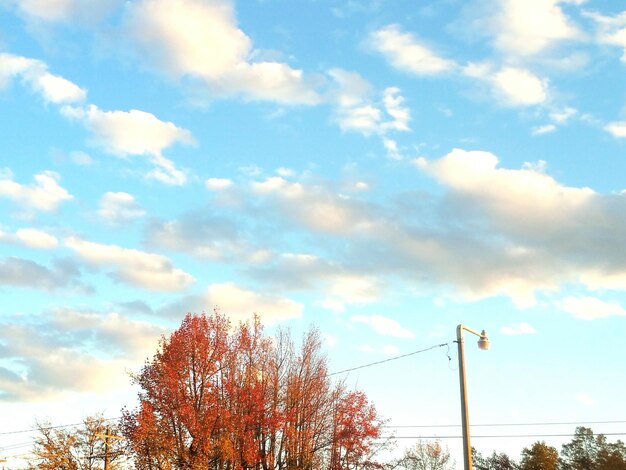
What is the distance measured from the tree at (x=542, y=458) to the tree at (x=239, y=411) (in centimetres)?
5842

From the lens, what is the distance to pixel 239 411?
53719 millimetres

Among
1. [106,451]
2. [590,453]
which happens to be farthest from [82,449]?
[590,453]

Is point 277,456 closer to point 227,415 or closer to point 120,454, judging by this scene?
point 227,415

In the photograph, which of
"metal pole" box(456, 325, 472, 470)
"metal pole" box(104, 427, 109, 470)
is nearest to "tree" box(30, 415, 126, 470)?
"metal pole" box(104, 427, 109, 470)

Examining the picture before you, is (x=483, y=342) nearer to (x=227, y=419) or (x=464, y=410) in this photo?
(x=464, y=410)

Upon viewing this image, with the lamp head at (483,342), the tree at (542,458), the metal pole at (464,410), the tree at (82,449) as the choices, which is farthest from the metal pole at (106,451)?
the tree at (542,458)

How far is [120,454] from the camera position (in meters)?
55.7

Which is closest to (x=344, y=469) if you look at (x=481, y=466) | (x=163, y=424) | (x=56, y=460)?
(x=163, y=424)

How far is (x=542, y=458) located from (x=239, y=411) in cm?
6806

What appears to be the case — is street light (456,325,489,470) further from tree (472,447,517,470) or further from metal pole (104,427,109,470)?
tree (472,447,517,470)

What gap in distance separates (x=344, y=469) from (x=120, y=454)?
695 inches

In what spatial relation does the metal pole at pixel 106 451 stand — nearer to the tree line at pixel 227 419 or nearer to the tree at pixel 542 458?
the tree line at pixel 227 419

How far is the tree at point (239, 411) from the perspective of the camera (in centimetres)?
4950

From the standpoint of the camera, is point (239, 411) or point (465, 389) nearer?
point (465, 389)
